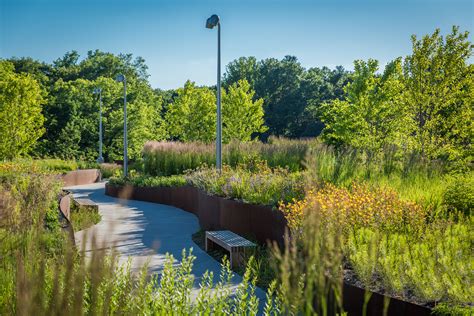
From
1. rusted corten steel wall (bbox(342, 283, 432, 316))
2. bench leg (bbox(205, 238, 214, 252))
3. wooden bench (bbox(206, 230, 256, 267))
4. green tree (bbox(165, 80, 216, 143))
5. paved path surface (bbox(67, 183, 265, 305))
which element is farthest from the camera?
green tree (bbox(165, 80, 216, 143))

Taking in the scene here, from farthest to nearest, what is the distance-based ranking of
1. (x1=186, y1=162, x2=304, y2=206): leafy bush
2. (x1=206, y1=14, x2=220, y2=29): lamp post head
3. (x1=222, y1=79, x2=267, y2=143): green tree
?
1. (x1=222, y1=79, x2=267, y2=143): green tree
2. (x1=206, y1=14, x2=220, y2=29): lamp post head
3. (x1=186, y1=162, x2=304, y2=206): leafy bush

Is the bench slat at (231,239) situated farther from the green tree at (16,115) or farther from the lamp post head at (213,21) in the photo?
the green tree at (16,115)

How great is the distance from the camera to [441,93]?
Answer: 1340 cm

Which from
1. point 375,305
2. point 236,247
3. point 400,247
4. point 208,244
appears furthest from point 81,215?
point 375,305

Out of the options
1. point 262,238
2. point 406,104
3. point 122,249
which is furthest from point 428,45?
point 122,249

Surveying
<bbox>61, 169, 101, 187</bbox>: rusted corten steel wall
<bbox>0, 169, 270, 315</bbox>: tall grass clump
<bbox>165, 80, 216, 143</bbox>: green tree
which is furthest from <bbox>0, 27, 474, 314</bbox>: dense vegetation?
<bbox>165, 80, 216, 143</bbox>: green tree

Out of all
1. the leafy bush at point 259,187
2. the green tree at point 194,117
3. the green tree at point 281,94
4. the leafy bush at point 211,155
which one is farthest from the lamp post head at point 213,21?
A: the green tree at point 281,94

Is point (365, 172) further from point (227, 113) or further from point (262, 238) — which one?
point (227, 113)

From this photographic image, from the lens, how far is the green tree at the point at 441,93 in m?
13.1

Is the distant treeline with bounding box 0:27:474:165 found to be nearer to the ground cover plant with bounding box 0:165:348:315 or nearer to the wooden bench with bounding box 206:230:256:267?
the wooden bench with bounding box 206:230:256:267

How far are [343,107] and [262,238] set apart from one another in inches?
610

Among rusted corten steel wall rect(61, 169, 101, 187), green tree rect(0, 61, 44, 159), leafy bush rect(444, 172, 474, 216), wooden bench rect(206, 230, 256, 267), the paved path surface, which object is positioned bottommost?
rusted corten steel wall rect(61, 169, 101, 187)

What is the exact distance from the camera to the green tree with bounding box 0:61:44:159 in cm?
3256

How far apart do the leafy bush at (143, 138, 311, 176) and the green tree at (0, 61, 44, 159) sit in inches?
589
